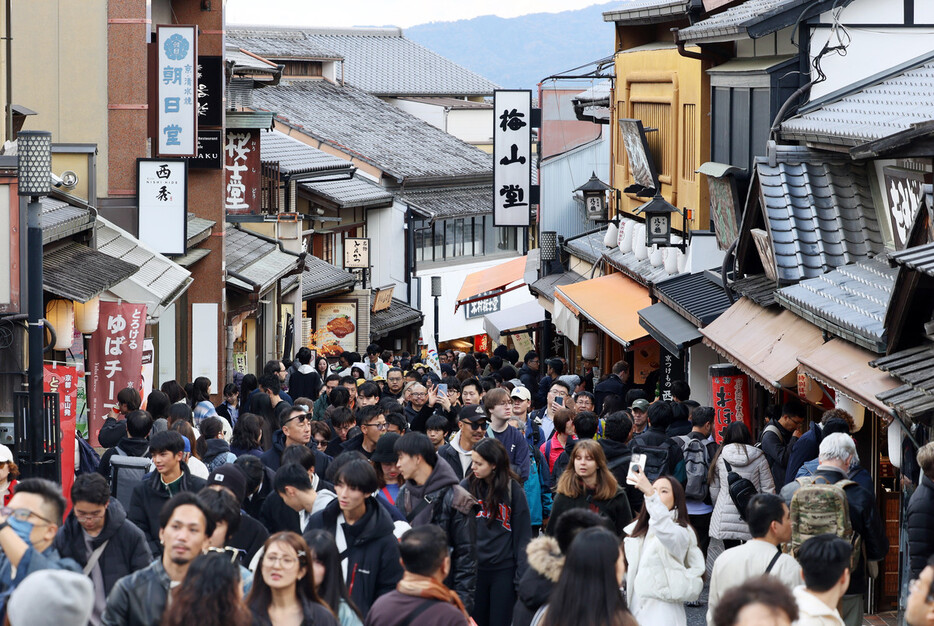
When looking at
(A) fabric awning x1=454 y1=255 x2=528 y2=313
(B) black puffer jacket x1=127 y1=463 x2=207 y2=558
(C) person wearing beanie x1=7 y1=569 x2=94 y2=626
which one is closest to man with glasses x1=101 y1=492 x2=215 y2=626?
(C) person wearing beanie x1=7 y1=569 x2=94 y2=626

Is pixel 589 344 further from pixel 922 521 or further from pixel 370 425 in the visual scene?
pixel 922 521

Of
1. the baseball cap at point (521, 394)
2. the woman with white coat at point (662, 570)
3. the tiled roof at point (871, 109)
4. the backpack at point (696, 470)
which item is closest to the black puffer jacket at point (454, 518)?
the woman with white coat at point (662, 570)

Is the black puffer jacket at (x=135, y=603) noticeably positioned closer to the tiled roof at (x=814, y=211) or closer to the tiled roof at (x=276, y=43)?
the tiled roof at (x=814, y=211)

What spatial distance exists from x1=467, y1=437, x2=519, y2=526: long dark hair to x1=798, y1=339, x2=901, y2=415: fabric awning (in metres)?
2.67

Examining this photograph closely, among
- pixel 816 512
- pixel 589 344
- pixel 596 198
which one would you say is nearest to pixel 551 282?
pixel 596 198

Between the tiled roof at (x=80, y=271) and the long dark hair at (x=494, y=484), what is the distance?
7.02m

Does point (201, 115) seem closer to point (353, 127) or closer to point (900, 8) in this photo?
→ point (900, 8)

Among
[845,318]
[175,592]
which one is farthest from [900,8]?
[175,592]

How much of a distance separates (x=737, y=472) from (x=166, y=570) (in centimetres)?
594

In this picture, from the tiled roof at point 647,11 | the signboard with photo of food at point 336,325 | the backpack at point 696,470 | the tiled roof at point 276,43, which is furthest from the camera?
the tiled roof at point 276,43

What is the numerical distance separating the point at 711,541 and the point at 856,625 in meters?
2.36

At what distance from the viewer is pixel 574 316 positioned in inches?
1002

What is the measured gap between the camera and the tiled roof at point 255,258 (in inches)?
1026

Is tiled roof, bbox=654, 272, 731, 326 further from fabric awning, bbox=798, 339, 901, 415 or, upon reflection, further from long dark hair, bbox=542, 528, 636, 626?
long dark hair, bbox=542, 528, 636, 626
